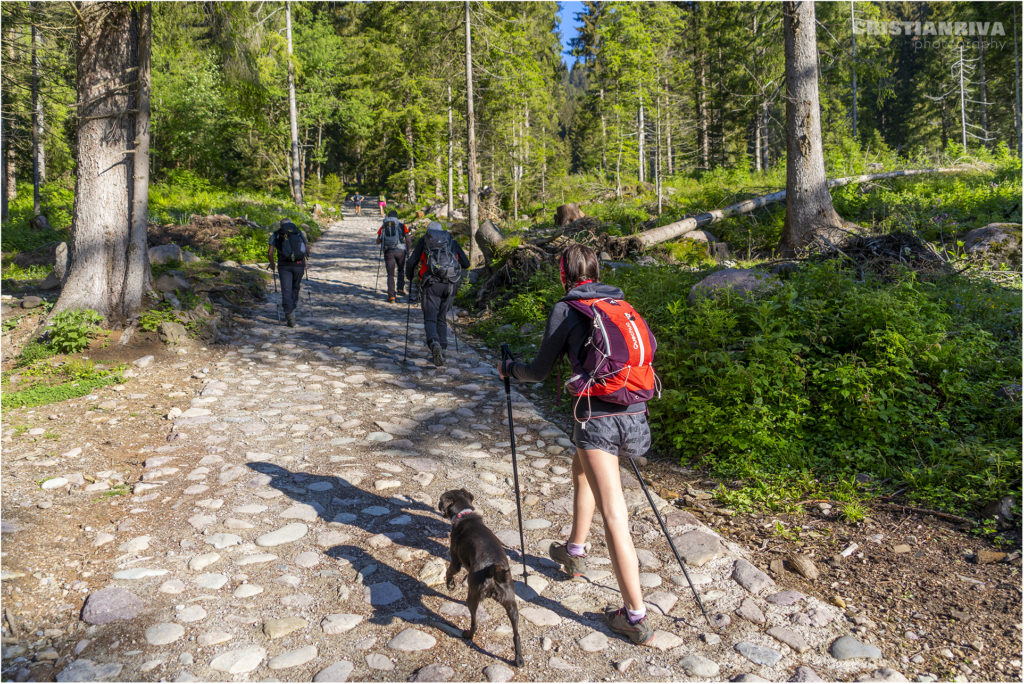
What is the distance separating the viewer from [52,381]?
24.9 feet

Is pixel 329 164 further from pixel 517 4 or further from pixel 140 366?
pixel 140 366

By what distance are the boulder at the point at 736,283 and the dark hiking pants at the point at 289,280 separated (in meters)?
7.26

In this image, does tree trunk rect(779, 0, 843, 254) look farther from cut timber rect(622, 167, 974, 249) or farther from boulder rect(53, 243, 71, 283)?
boulder rect(53, 243, 71, 283)

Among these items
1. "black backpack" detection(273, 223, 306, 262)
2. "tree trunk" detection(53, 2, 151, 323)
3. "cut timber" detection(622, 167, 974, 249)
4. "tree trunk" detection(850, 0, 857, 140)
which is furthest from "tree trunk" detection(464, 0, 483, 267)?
"tree trunk" detection(850, 0, 857, 140)

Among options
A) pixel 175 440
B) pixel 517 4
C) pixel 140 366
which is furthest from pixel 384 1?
pixel 175 440

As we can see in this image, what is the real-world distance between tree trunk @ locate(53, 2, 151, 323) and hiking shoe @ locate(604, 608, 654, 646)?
8.85 meters

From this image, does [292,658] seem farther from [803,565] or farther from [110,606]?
[803,565]

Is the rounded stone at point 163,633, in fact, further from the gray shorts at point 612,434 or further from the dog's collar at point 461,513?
the gray shorts at point 612,434

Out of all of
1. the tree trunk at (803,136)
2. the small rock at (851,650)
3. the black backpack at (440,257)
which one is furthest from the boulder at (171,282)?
the tree trunk at (803,136)

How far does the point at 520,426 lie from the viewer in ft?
23.4

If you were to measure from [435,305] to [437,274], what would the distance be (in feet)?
1.60

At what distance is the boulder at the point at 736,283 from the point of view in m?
7.63

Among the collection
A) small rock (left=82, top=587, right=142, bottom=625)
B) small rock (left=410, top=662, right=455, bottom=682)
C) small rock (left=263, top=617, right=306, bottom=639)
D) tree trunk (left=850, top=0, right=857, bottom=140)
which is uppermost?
tree trunk (left=850, top=0, right=857, bottom=140)

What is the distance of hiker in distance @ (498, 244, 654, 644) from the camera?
3516mm
